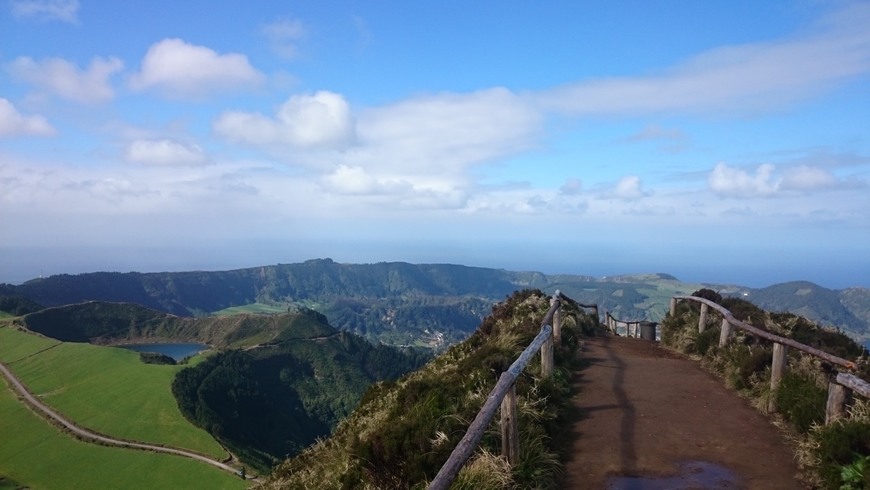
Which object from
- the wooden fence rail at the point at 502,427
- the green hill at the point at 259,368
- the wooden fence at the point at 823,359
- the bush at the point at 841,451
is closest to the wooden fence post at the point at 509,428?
the wooden fence rail at the point at 502,427

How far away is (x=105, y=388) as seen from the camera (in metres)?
79.0

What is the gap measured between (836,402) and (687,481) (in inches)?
77.9

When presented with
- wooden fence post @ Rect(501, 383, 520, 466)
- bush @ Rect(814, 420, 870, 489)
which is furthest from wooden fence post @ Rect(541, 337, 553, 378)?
bush @ Rect(814, 420, 870, 489)

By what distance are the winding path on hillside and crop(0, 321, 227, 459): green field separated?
0.96m

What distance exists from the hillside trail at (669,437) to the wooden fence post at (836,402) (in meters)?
0.62

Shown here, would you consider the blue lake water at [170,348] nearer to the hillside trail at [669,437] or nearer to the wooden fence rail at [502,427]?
the hillside trail at [669,437]

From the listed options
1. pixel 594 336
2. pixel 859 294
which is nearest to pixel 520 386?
pixel 594 336

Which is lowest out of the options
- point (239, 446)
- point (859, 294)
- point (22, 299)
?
point (239, 446)

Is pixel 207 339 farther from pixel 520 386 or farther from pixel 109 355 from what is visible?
pixel 520 386

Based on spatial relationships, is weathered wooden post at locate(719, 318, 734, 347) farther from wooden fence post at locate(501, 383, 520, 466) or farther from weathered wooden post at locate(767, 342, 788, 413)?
wooden fence post at locate(501, 383, 520, 466)

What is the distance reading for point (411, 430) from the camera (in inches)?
236

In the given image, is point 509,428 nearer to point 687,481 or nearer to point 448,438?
point 448,438

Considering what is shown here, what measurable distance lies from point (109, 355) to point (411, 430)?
345 feet

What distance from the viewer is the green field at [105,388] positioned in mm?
66250
